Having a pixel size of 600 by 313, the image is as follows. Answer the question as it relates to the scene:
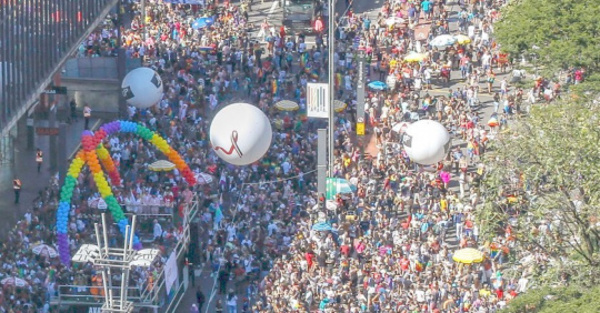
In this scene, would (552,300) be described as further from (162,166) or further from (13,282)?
(162,166)

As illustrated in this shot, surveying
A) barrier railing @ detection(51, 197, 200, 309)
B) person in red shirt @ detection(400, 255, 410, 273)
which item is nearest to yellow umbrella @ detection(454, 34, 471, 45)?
person in red shirt @ detection(400, 255, 410, 273)

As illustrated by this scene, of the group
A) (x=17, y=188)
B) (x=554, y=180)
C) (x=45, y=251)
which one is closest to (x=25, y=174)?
(x=17, y=188)

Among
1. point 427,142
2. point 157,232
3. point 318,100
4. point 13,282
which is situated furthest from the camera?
point 318,100

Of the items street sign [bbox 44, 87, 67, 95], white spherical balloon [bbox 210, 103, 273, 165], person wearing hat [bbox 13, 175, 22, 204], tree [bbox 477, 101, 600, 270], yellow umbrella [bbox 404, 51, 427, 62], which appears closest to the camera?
tree [bbox 477, 101, 600, 270]

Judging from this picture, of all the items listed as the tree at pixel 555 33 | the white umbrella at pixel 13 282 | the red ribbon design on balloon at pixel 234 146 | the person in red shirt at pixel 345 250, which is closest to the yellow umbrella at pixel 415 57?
the tree at pixel 555 33

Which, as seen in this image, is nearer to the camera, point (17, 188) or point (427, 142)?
point (427, 142)

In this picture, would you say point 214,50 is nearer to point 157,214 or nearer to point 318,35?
point 318,35

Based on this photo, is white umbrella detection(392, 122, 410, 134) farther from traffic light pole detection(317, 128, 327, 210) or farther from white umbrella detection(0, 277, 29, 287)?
white umbrella detection(0, 277, 29, 287)
